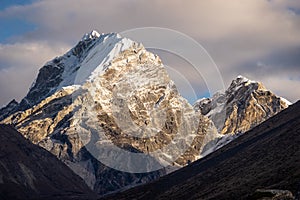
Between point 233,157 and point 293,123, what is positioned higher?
point 293,123

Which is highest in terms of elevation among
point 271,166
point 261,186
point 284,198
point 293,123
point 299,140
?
point 293,123

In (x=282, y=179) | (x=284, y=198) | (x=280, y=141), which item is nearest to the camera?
(x=284, y=198)

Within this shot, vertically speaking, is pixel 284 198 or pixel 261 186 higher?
pixel 261 186

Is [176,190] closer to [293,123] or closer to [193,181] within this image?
[193,181]

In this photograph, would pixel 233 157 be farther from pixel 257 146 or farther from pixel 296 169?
pixel 296 169

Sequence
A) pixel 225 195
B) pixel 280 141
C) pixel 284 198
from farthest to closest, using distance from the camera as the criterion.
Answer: pixel 280 141 → pixel 225 195 → pixel 284 198

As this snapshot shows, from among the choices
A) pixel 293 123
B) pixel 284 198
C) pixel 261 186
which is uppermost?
pixel 293 123

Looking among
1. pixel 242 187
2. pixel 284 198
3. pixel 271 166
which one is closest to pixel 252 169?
pixel 271 166

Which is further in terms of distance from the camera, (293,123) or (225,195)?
(293,123)

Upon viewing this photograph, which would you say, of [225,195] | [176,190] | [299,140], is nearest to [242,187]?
[225,195]
